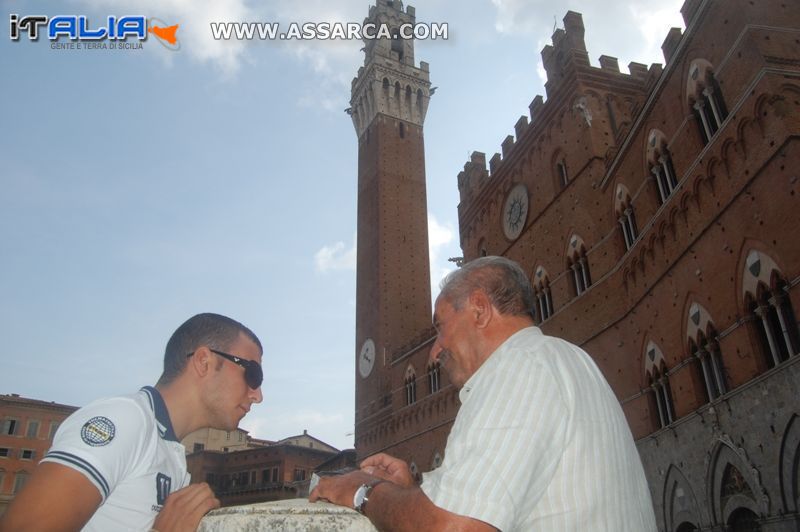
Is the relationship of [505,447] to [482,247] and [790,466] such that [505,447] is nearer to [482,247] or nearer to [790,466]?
[790,466]

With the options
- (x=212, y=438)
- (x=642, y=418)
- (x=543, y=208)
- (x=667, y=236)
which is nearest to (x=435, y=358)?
(x=667, y=236)

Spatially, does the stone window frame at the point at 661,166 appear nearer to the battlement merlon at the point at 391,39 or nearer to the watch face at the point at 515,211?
the watch face at the point at 515,211

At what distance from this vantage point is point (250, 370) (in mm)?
2410

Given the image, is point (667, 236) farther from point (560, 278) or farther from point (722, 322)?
point (560, 278)

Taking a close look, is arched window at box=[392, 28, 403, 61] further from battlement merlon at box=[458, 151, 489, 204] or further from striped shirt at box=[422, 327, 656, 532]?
striped shirt at box=[422, 327, 656, 532]

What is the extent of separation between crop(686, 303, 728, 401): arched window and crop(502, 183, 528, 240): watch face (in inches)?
326

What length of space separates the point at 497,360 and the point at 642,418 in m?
11.2

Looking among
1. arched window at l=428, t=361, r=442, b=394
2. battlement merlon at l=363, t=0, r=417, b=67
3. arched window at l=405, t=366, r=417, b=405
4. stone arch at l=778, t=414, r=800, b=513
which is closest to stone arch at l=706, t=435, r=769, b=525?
stone arch at l=778, t=414, r=800, b=513

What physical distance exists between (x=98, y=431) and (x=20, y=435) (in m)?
45.3

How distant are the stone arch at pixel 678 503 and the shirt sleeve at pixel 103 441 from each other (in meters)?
10.5

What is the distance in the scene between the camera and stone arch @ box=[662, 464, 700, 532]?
391 inches

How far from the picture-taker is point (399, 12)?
127 feet

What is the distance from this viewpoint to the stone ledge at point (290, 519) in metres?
1.57

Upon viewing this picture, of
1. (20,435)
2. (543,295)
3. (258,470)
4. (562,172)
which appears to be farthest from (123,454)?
(20,435)
